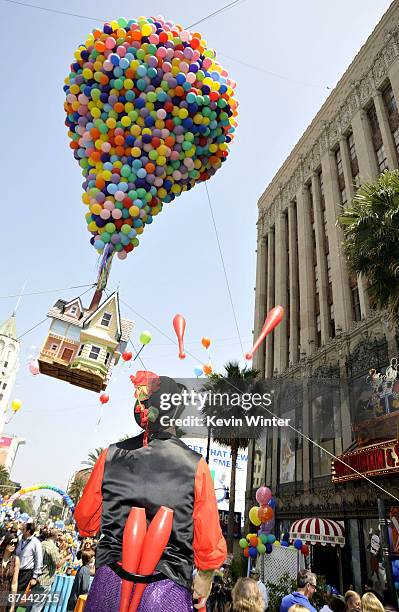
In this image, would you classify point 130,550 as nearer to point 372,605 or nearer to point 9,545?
point 372,605

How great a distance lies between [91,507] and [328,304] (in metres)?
22.0

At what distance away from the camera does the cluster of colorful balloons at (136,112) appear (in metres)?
6.52

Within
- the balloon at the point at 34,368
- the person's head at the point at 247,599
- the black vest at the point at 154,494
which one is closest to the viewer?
the black vest at the point at 154,494

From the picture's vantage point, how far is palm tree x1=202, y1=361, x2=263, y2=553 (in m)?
18.5

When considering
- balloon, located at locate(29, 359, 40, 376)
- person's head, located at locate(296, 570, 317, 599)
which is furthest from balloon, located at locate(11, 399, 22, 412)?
person's head, located at locate(296, 570, 317, 599)

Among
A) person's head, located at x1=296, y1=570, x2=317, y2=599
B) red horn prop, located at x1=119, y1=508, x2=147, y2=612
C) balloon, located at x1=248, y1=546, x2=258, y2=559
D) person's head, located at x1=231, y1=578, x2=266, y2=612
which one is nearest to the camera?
red horn prop, located at x1=119, y1=508, x2=147, y2=612

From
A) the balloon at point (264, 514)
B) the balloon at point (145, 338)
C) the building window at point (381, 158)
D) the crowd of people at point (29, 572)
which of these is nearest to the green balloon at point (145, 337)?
the balloon at point (145, 338)

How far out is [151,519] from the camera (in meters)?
2.89

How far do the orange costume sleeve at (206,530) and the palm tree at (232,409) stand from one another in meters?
13.7

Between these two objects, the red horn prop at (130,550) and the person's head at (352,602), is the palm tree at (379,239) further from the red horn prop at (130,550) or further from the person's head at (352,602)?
the red horn prop at (130,550)

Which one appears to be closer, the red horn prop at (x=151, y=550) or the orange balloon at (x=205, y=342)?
the red horn prop at (x=151, y=550)

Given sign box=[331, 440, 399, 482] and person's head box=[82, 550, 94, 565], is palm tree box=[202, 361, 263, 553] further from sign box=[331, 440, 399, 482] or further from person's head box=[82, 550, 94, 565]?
person's head box=[82, 550, 94, 565]

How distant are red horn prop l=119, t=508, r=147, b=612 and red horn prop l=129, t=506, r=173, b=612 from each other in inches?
1.4

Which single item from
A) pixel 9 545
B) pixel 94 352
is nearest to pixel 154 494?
pixel 94 352
